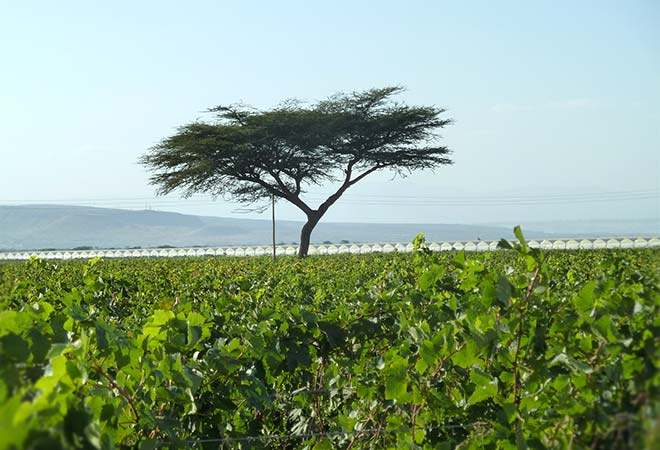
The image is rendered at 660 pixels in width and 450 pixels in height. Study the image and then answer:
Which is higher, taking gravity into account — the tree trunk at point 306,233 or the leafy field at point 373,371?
the tree trunk at point 306,233

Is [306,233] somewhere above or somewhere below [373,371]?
above

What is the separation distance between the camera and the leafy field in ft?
5.25

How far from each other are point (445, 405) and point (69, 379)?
4.68 ft

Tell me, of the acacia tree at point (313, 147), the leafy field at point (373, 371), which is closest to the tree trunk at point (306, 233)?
the acacia tree at point (313, 147)

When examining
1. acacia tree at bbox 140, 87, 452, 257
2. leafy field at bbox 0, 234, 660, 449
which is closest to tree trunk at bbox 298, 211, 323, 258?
acacia tree at bbox 140, 87, 452, 257

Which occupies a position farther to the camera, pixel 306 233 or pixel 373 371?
pixel 306 233

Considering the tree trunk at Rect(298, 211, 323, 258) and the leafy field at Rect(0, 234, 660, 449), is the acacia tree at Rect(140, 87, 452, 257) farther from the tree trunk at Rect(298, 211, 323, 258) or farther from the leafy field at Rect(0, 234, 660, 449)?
the leafy field at Rect(0, 234, 660, 449)

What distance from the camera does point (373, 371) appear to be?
3531 millimetres

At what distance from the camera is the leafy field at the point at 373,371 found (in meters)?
1.60

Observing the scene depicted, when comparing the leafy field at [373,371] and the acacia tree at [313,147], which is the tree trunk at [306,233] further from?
the leafy field at [373,371]

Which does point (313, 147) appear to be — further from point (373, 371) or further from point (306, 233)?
point (373, 371)

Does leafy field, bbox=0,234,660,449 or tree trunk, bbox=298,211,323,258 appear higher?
tree trunk, bbox=298,211,323,258

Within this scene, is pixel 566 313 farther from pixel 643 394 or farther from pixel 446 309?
pixel 643 394

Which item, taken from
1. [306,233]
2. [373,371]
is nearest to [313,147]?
[306,233]
